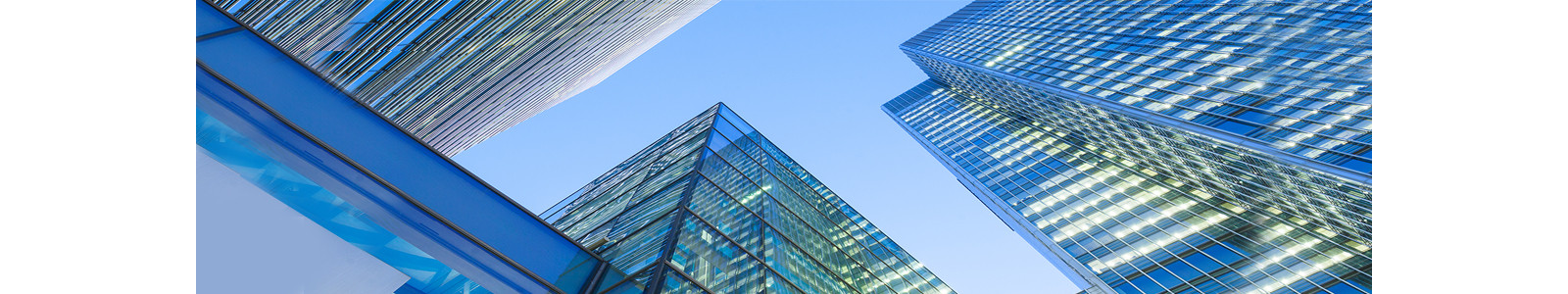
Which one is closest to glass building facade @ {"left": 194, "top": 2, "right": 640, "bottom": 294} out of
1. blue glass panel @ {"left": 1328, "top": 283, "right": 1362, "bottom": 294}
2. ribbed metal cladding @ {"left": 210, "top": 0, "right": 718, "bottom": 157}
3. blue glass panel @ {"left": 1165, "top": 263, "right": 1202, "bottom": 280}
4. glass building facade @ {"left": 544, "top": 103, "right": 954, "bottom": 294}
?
glass building facade @ {"left": 544, "top": 103, "right": 954, "bottom": 294}

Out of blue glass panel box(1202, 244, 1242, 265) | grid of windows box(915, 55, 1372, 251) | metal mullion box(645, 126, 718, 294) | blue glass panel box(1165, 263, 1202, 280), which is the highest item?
metal mullion box(645, 126, 718, 294)

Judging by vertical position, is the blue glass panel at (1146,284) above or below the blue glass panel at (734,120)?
below

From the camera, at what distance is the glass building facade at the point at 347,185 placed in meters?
6.30

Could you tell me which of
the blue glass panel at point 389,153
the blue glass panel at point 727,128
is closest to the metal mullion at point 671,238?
the blue glass panel at point 389,153

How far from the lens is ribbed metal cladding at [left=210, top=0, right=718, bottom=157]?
1861cm

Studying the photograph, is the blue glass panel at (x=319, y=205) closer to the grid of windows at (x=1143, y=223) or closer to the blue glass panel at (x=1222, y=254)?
the grid of windows at (x=1143, y=223)

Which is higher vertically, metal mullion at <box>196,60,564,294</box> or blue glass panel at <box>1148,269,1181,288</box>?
metal mullion at <box>196,60,564,294</box>

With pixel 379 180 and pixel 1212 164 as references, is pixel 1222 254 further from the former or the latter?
pixel 379 180

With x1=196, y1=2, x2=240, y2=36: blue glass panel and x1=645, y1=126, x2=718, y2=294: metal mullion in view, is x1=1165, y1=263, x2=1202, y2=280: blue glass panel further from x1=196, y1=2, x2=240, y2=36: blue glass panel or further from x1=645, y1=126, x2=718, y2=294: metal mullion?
x1=196, y1=2, x2=240, y2=36: blue glass panel

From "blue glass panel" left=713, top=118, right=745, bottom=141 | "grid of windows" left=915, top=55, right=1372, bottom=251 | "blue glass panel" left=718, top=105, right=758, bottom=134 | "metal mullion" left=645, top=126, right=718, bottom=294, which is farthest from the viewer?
"grid of windows" left=915, top=55, right=1372, bottom=251

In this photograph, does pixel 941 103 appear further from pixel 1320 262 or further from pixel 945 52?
pixel 1320 262

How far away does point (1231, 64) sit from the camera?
34.5 meters

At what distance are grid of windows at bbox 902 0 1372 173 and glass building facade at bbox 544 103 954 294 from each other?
1544 centimetres

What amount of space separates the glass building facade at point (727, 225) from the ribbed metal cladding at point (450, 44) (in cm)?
615
